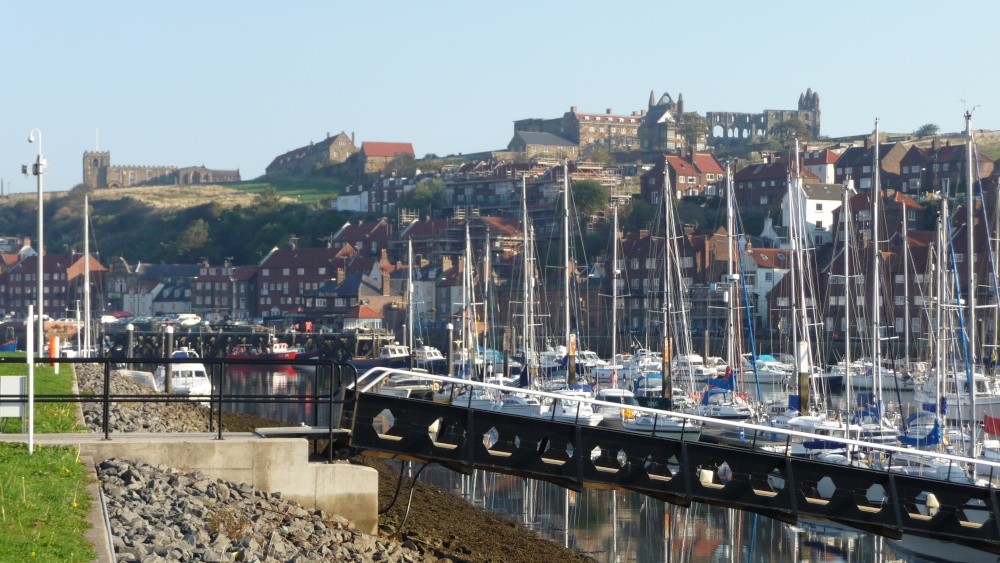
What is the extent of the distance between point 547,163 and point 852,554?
146 metres

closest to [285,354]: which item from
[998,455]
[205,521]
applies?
[998,455]

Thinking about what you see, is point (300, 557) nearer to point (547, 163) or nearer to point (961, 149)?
point (961, 149)

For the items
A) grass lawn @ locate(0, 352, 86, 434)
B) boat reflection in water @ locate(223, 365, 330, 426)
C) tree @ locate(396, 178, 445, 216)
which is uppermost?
tree @ locate(396, 178, 445, 216)

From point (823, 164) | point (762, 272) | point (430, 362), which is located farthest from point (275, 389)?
point (823, 164)

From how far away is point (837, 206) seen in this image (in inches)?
4683

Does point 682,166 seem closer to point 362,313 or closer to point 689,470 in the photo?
point 362,313

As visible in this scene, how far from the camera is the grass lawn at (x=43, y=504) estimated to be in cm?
998

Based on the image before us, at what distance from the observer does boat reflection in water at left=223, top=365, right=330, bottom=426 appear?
5116 centimetres

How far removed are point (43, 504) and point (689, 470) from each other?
30.6 ft

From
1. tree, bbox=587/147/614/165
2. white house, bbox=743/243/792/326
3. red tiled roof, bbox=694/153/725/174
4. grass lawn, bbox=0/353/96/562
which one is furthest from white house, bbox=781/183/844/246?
grass lawn, bbox=0/353/96/562

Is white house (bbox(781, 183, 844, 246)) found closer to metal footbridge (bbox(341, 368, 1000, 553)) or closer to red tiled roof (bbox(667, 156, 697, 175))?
red tiled roof (bbox(667, 156, 697, 175))

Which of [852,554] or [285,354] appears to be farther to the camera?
[285,354]

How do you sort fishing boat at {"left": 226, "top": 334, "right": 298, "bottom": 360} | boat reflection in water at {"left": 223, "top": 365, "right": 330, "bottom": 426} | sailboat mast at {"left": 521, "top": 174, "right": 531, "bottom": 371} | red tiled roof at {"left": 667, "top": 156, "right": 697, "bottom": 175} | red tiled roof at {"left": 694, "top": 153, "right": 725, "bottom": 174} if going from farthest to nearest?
red tiled roof at {"left": 694, "top": 153, "right": 725, "bottom": 174}
red tiled roof at {"left": 667, "top": 156, "right": 697, "bottom": 175}
fishing boat at {"left": 226, "top": 334, "right": 298, "bottom": 360}
sailboat mast at {"left": 521, "top": 174, "right": 531, "bottom": 371}
boat reflection in water at {"left": 223, "top": 365, "right": 330, "bottom": 426}

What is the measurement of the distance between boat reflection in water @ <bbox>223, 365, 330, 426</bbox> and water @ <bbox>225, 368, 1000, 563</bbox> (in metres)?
10.4
